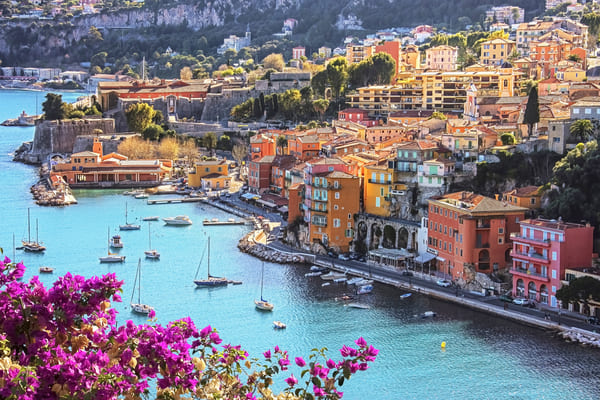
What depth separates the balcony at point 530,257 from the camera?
62.2ft

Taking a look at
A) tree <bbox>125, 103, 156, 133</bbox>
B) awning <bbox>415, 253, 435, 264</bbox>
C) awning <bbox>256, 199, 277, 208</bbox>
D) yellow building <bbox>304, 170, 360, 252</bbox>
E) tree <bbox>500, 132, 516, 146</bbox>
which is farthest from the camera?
tree <bbox>125, 103, 156, 133</bbox>

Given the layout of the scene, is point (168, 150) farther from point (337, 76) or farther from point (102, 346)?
point (102, 346)

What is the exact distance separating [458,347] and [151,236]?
37.6 feet

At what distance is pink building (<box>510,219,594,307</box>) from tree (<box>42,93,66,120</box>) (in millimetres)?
28709

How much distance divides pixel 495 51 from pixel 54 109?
701 inches

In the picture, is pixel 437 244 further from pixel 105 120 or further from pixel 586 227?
pixel 105 120

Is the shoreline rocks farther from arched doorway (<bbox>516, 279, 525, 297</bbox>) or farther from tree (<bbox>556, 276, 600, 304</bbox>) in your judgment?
tree (<bbox>556, 276, 600, 304</bbox>)

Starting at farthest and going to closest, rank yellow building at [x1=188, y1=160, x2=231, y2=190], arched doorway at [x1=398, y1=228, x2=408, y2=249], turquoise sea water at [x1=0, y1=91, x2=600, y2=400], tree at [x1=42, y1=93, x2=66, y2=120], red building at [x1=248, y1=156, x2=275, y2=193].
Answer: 1. tree at [x1=42, y1=93, x2=66, y2=120]
2. yellow building at [x1=188, y1=160, x2=231, y2=190]
3. red building at [x1=248, y1=156, x2=275, y2=193]
4. arched doorway at [x1=398, y1=228, x2=408, y2=249]
5. turquoise sea water at [x1=0, y1=91, x2=600, y2=400]

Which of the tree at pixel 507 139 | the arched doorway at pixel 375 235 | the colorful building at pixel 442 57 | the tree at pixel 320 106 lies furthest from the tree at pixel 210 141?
the arched doorway at pixel 375 235

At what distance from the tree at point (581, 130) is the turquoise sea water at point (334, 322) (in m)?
6.25

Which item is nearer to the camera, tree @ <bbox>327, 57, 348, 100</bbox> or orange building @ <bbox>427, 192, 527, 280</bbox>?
orange building @ <bbox>427, 192, 527, 280</bbox>

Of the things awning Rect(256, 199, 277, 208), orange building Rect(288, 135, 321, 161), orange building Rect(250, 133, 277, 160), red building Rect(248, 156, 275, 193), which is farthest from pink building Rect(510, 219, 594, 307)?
orange building Rect(250, 133, 277, 160)

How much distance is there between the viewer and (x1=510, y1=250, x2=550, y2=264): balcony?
18969mm

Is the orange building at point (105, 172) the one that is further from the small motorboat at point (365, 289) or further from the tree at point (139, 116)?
the small motorboat at point (365, 289)
